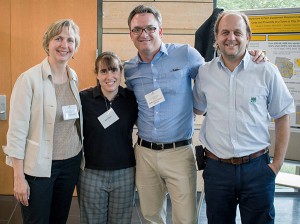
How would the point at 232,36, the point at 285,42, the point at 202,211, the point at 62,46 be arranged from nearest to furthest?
the point at 232,36
the point at 62,46
the point at 285,42
the point at 202,211

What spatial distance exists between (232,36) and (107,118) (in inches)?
36.4

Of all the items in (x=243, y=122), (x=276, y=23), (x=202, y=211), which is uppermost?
(x=276, y=23)

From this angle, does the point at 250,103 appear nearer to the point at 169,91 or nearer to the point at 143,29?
the point at 169,91

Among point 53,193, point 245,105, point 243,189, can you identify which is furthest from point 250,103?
point 53,193

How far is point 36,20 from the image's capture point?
3631 mm

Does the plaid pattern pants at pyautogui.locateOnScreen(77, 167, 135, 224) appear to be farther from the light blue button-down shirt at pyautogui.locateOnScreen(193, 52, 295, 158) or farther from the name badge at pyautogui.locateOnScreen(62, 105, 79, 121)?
the light blue button-down shirt at pyautogui.locateOnScreen(193, 52, 295, 158)

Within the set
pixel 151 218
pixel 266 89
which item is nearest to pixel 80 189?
pixel 151 218

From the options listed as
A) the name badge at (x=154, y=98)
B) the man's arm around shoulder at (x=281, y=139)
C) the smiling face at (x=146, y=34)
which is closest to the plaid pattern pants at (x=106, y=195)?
the name badge at (x=154, y=98)

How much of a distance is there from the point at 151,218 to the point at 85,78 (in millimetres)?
2016

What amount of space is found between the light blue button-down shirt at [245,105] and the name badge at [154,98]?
0.36m

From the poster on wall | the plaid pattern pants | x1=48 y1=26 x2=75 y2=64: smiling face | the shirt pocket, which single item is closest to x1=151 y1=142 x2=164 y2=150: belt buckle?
the plaid pattern pants

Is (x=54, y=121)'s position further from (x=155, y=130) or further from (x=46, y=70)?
(x=155, y=130)

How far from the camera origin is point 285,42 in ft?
8.68

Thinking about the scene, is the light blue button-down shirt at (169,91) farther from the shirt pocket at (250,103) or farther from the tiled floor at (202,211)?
the tiled floor at (202,211)
